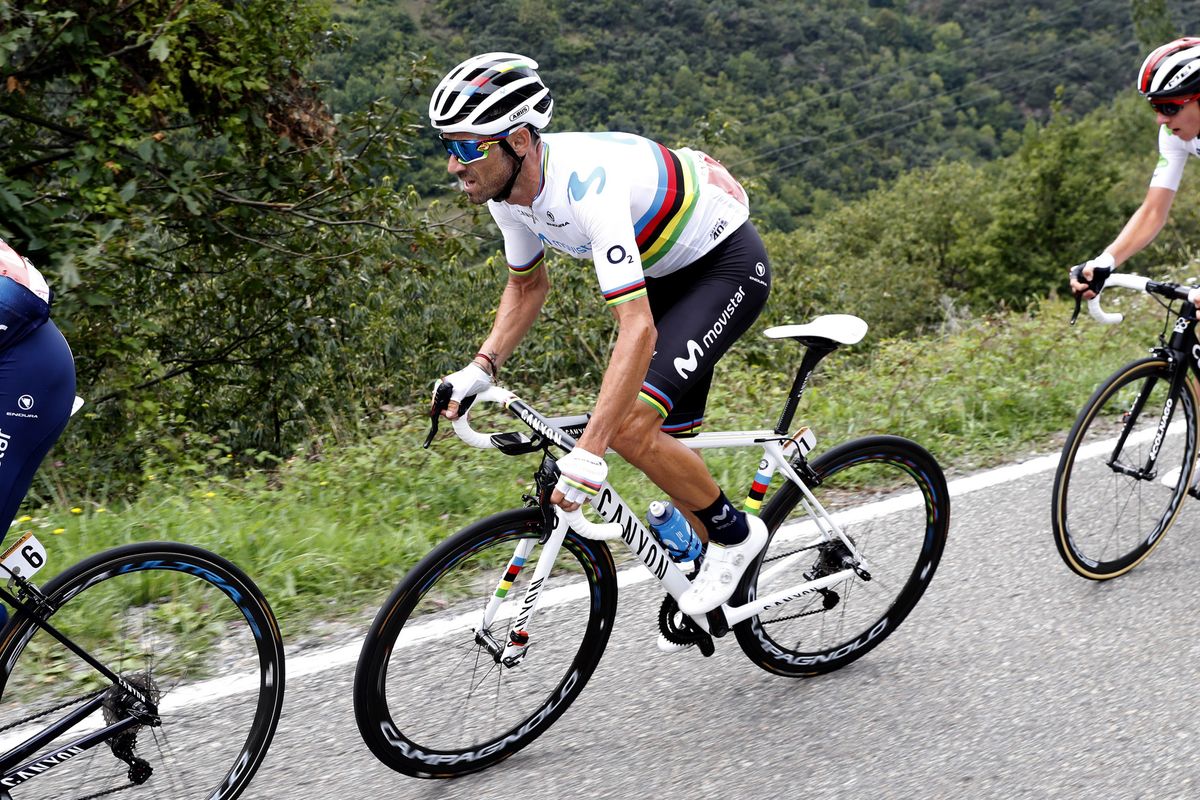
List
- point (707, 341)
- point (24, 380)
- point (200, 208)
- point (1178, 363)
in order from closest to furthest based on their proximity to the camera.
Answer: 1. point (24, 380)
2. point (707, 341)
3. point (1178, 363)
4. point (200, 208)

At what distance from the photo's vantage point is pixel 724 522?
317 centimetres

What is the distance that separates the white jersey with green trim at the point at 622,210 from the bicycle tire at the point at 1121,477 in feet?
5.33

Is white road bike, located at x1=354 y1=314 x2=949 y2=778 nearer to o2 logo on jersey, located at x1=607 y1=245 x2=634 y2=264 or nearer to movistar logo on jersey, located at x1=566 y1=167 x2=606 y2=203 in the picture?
o2 logo on jersey, located at x1=607 y1=245 x2=634 y2=264

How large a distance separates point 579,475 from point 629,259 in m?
0.59

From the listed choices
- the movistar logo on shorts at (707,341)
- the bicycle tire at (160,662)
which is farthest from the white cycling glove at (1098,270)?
the bicycle tire at (160,662)

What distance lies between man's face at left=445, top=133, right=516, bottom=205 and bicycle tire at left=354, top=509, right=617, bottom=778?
2.86 feet

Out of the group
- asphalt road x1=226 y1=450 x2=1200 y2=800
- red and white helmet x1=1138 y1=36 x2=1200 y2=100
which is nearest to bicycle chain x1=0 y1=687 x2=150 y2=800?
asphalt road x1=226 y1=450 x2=1200 y2=800

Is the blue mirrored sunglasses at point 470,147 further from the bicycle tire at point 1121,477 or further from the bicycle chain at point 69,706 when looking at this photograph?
the bicycle tire at point 1121,477

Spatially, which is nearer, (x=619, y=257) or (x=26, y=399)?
(x=26, y=399)

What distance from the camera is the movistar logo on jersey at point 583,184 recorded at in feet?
9.37

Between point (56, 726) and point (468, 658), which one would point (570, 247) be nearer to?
point (468, 658)

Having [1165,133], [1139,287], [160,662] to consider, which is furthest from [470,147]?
[1165,133]

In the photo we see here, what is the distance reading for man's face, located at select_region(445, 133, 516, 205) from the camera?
2809 millimetres

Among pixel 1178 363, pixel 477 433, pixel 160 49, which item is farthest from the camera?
pixel 160 49
